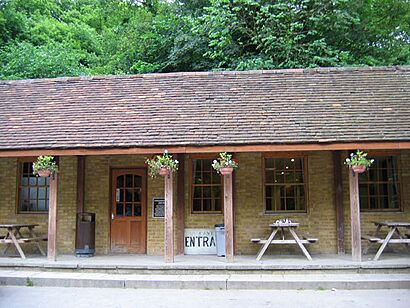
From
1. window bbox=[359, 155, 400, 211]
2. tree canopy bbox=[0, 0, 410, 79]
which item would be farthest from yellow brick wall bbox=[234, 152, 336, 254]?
tree canopy bbox=[0, 0, 410, 79]

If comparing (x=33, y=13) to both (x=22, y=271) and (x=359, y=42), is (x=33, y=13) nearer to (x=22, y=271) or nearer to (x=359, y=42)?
(x=359, y=42)

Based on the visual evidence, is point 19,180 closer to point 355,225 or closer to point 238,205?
point 238,205

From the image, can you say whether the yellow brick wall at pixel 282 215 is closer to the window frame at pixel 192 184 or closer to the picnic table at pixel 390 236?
the window frame at pixel 192 184

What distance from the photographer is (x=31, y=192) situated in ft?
40.5

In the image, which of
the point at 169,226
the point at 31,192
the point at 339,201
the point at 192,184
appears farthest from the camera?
the point at 31,192

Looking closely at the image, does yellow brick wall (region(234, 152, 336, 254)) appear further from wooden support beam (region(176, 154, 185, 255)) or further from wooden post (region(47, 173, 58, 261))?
wooden post (region(47, 173, 58, 261))

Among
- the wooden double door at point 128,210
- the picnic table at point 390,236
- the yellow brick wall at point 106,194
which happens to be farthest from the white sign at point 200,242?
the picnic table at point 390,236

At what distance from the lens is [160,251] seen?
11.7m

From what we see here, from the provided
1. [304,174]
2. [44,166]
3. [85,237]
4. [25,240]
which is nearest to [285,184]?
[304,174]

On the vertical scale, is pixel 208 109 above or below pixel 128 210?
above

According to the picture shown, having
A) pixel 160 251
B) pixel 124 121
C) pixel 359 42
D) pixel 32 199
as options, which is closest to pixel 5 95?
pixel 32 199

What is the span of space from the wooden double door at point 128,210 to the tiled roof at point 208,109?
1.66m

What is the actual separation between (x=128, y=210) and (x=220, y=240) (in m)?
2.66

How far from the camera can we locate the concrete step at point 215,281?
8750mm
